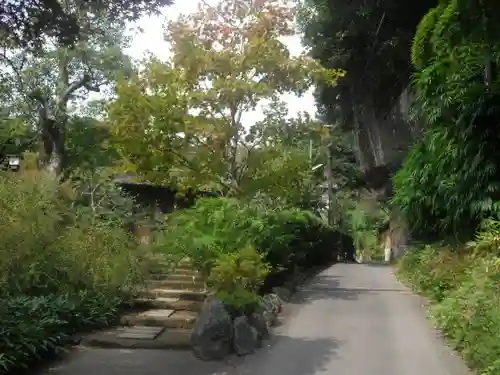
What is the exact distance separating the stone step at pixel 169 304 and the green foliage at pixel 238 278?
3.42 feet

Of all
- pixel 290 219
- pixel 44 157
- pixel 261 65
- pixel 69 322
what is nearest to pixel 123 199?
pixel 44 157

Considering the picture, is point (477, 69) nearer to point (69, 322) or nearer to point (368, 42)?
point (69, 322)

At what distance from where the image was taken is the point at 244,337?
22.5 feet

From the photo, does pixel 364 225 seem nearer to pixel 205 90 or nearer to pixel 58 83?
pixel 58 83

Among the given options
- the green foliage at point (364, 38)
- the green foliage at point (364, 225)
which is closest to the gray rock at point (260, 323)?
the green foliage at point (364, 38)

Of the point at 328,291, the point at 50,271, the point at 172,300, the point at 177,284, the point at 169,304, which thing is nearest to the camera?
the point at 50,271

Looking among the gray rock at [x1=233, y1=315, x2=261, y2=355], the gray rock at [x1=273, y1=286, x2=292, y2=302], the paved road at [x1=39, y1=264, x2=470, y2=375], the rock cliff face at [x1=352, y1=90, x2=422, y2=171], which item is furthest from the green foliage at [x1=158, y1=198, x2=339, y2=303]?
the rock cliff face at [x1=352, y1=90, x2=422, y2=171]

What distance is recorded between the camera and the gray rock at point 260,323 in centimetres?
731

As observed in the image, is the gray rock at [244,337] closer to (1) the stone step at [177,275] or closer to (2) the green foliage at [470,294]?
(2) the green foliage at [470,294]

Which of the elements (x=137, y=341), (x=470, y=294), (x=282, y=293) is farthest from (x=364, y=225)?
(x=137, y=341)

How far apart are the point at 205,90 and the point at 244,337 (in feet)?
18.1

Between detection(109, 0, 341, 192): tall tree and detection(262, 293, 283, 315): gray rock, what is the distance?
10.2 ft

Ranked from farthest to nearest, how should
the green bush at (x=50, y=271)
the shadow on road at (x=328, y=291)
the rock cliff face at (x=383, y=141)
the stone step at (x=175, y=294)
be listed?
1. the rock cliff face at (x=383, y=141)
2. the shadow on road at (x=328, y=291)
3. the stone step at (x=175, y=294)
4. the green bush at (x=50, y=271)

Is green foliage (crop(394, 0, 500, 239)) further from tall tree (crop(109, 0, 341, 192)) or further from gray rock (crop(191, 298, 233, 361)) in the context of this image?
gray rock (crop(191, 298, 233, 361))
